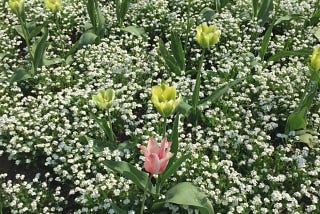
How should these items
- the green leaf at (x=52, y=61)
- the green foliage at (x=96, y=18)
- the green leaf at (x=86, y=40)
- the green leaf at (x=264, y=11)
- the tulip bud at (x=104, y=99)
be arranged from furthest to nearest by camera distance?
the green leaf at (x=264, y=11) → the green leaf at (x=86, y=40) → the green foliage at (x=96, y=18) → the green leaf at (x=52, y=61) → the tulip bud at (x=104, y=99)

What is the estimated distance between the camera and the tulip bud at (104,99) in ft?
10.8

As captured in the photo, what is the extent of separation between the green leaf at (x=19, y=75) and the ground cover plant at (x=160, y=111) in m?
0.01

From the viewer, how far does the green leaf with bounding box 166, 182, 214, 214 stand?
2973mm

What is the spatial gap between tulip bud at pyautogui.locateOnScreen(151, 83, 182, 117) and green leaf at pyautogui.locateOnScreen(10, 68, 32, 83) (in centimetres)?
223

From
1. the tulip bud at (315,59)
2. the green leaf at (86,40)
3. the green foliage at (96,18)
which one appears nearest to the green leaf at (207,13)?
the green foliage at (96,18)

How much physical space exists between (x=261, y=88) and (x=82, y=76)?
1.83 metres

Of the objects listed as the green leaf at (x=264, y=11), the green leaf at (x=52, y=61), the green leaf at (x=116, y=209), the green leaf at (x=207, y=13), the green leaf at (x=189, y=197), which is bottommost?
the green leaf at (x=116, y=209)

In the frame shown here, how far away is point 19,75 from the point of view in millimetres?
4465

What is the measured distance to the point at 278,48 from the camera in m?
4.82

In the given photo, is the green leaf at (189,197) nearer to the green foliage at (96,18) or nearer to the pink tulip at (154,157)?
the pink tulip at (154,157)

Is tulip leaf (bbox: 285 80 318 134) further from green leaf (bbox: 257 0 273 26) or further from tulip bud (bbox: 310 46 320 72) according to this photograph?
green leaf (bbox: 257 0 273 26)

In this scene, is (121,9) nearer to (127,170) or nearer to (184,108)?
→ (184,108)

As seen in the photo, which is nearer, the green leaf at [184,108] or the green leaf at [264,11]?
the green leaf at [184,108]

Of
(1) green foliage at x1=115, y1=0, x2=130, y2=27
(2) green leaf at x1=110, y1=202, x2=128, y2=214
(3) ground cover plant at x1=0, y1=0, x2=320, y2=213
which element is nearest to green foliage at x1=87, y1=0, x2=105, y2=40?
(3) ground cover plant at x1=0, y1=0, x2=320, y2=213
